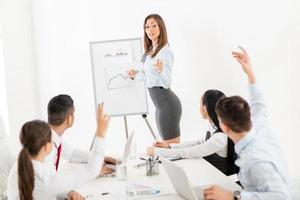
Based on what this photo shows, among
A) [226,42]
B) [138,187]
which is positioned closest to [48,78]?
[226,42]

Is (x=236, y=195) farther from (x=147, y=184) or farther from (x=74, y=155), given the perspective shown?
(x=74, y=155)

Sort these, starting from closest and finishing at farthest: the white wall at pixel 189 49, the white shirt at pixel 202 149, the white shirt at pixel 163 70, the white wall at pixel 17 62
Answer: the white shirt at pixel 202 149, the white shirt at pixel 163 70, the white wall at pixel 189 49, the white wall at pixel 17 62

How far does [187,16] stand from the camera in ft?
16.6

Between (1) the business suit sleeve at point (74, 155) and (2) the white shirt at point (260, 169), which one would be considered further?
(1) the business suit sleeve at point (74, 155)

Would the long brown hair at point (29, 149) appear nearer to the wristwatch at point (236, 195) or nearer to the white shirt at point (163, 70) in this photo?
the wristwatch at point (236, 195)

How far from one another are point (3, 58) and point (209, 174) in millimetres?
3286

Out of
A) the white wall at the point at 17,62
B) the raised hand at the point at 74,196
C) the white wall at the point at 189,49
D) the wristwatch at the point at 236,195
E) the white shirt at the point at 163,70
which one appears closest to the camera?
the wristwatch at the point at 236,195

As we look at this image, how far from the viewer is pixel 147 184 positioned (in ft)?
8.30

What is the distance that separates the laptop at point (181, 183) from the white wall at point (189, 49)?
2.90 meters

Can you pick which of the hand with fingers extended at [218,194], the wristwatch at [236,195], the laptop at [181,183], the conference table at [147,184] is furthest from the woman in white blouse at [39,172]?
the wristwatch at [236,195]

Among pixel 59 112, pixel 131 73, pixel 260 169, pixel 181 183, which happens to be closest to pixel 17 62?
pixel 131 73

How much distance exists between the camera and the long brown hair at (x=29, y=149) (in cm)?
206

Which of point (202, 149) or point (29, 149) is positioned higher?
point (29, 149)

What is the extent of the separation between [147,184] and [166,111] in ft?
7.09
